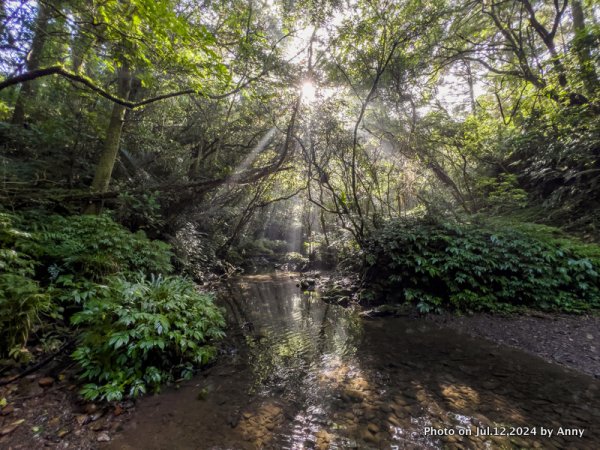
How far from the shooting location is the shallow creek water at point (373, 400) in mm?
2844

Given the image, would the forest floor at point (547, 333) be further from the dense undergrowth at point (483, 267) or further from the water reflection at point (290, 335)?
the water reflection at point (290, 335)

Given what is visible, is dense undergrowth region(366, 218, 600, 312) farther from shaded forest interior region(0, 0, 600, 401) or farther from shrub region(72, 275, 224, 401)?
shrub region(72, 275, 224, 401)

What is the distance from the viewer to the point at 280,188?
54.5 feet

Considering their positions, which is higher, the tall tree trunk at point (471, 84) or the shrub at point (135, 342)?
the tall tree trunk at point (471, 84)

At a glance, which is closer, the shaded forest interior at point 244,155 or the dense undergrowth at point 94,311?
the dense undergrowth at point 94,311

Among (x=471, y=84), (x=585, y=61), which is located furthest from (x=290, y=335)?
(x=471, y=84)

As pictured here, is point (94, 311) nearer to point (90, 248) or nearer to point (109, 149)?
point (90, 248)

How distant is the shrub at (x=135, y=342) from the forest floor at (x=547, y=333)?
6005 mm

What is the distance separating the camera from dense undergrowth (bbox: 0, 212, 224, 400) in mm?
3346

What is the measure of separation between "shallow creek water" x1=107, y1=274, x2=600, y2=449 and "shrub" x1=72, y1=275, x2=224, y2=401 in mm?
327

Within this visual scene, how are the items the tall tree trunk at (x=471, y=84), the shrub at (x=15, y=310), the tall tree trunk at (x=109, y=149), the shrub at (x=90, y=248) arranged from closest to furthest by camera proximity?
1. the shrub at (x=15, y=310)
2. the shrub at (x=90, y=248)
3. the tall tree trunk at (x=109, y=149)
4. the tall tree trunk at (x=471, y=84)

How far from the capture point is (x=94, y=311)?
3.68 m

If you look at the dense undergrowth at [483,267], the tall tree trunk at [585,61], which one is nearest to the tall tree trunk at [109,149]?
the dense undergrowth at [483,267]

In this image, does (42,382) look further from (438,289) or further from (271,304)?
(438,289)
